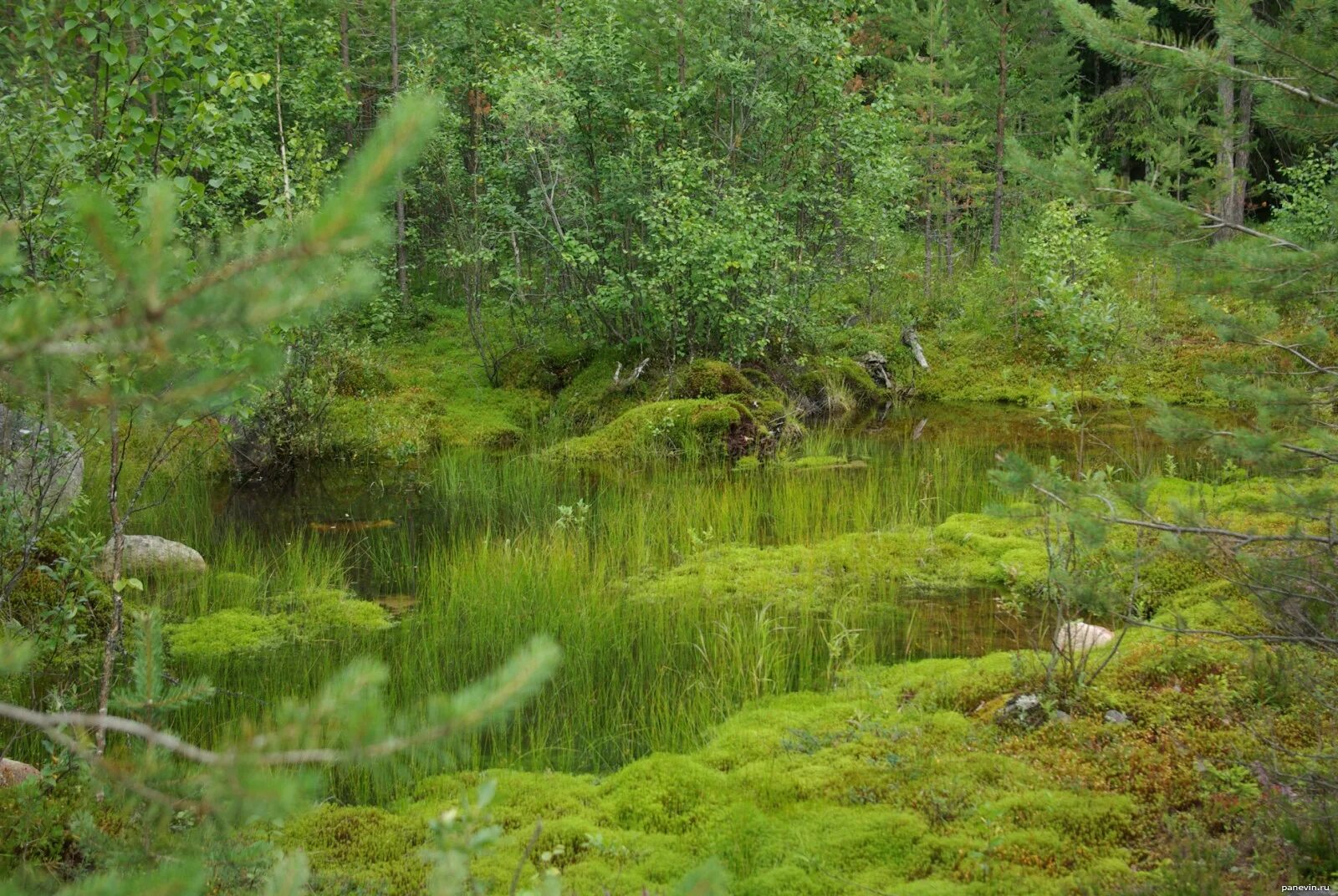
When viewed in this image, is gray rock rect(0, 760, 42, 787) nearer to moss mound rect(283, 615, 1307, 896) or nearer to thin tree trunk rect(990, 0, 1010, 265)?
moss mound rect(283, 615, 1307, 896)

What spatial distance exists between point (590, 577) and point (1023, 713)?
4.07m

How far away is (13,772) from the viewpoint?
439cm

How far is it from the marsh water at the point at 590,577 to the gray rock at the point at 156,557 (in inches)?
9.8

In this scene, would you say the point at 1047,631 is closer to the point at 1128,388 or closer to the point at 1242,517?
the point at 1242,517

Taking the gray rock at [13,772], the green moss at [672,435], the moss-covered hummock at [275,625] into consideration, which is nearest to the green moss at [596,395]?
the green moss at [672,435]

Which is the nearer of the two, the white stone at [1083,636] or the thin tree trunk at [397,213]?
the white stone at [1083,636]

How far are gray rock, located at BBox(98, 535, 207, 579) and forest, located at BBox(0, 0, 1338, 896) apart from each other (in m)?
0.07

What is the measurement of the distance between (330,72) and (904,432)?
44.5ft

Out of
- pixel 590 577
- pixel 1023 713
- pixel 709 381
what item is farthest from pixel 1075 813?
pixel 709 381

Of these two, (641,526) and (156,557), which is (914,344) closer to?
(641,526)

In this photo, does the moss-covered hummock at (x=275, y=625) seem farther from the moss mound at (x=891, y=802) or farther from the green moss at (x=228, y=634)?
the moss mound at (x=891, y=802)

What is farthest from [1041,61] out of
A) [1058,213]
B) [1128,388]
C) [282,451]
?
[282,451]

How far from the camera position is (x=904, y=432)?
15.2 meters

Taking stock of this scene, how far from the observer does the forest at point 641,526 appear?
236cm
